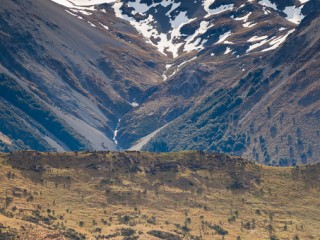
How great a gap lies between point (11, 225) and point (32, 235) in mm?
6538

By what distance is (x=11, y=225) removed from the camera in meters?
197

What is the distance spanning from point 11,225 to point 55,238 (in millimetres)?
11317

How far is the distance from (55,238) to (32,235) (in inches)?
225

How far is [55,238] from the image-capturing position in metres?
196

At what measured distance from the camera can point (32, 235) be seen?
194 meters
